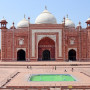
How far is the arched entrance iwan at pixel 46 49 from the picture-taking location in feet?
72.3

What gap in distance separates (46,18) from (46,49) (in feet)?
14.1

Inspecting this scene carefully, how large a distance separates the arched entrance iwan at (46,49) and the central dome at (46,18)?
8.07ft

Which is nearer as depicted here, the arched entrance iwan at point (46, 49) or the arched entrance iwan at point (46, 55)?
the arched entrance iwan at point (46, 49)

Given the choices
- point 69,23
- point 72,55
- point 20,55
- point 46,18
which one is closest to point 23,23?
point 46,18

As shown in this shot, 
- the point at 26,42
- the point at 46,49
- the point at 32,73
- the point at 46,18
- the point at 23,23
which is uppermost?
the point at 46,18

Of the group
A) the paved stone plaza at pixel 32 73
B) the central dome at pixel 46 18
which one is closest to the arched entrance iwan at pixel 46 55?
the central dome at pixel 46 18

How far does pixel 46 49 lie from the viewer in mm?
22172

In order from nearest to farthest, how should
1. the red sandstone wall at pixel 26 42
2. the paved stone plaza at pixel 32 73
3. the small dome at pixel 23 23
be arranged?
the paved stone plaza at pixel 32 73
the red sandstone wall at pixel 26 42
the small dome at pixel 23 23

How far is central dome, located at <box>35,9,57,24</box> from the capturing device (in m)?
22.7

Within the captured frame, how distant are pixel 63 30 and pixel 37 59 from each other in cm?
496

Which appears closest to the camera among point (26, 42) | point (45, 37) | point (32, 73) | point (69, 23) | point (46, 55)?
point (32, 73)

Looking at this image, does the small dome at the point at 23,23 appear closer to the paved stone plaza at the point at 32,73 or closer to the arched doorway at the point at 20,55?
the arched doorway at the point at 20,55

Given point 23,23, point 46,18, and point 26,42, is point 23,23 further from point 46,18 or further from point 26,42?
point 26,42

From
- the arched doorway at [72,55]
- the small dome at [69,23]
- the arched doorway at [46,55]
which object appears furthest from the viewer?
the small dome at [69,23]
